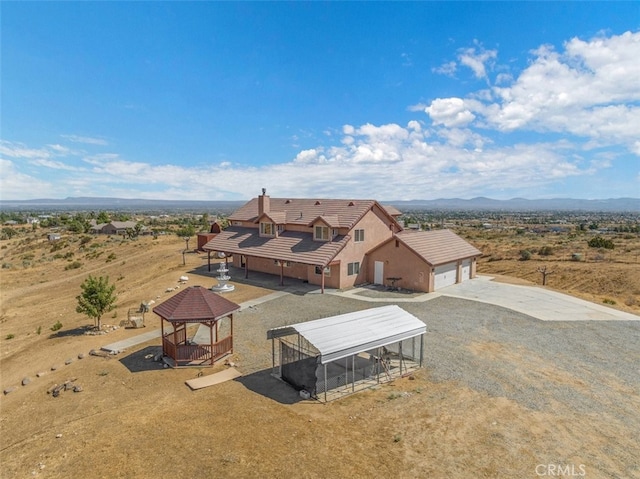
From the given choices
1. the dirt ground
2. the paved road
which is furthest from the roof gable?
the dirt ground

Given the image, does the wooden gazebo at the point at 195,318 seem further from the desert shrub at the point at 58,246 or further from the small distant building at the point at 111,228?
the small distant building at the point at 111,228

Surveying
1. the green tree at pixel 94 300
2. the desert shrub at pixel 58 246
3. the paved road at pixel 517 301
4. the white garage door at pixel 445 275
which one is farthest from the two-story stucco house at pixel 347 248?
the desert shrub at pixel 58 246

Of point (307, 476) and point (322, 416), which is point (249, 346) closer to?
point (322, 416)

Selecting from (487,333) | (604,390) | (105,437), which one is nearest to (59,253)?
(105,437)

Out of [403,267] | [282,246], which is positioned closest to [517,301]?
[403,267]

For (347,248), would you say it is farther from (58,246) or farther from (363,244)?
(58,246)

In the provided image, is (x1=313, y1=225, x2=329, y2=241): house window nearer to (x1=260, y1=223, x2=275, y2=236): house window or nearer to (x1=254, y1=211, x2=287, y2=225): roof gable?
(x1=254, y1=211, x2=287, y2=225): roof gable
